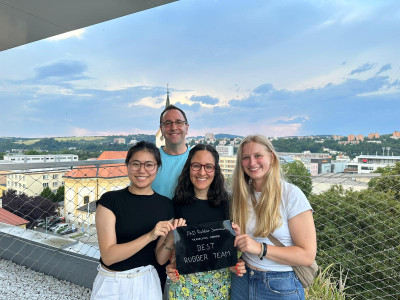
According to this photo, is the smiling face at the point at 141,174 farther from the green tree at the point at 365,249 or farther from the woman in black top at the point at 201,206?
the green tree at the point at 365,249

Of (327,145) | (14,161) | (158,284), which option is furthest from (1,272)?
(327,145)

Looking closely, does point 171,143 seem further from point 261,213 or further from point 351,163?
point 351,163

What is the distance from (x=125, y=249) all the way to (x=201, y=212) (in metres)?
0.34

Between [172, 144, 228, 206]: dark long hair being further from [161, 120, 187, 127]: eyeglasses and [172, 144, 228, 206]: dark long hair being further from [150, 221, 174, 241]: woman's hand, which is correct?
[161, 120, 187, 127]: eyeglasses

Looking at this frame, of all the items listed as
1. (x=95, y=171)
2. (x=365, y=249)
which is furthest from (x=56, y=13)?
(x=365, y=249)

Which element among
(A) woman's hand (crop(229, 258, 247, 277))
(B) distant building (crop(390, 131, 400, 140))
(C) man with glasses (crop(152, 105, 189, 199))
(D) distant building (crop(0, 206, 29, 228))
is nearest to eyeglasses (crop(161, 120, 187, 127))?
(C) man with glasses (crop(152, 105, 189, 199))

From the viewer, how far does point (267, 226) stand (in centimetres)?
114

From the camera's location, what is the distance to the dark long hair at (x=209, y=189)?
1270mm

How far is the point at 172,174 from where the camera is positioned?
1.56 metres

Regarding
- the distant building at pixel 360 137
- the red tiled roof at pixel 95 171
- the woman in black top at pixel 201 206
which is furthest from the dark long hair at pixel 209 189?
the distant building at pixel 360 137

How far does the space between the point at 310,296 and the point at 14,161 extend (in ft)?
8.31

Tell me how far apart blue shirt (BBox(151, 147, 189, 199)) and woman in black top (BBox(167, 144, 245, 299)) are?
0.69 feet

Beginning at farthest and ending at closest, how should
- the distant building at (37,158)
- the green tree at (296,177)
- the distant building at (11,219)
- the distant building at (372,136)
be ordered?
1. the distant building at (372,136)
2. the distant building at (11,219)
3. the distant building at (37,158)
4. the green tree at (296,177)

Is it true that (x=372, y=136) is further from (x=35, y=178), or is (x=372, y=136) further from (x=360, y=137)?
(x=35, y=178)
